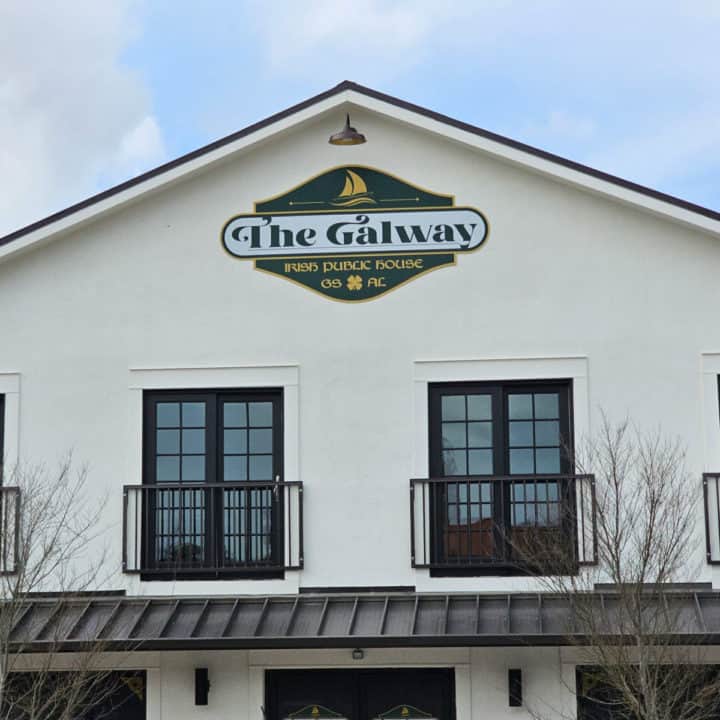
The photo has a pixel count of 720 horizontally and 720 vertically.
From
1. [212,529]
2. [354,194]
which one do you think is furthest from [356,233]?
[212,529]

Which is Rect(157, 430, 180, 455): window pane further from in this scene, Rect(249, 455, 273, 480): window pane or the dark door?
the dark door

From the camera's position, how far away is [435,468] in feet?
63.2

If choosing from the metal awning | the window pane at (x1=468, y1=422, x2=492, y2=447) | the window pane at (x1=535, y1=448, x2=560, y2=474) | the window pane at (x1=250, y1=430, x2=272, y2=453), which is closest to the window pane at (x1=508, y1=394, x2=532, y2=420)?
the window pane at (x1=468, y1=422, x2=492, y2=447)

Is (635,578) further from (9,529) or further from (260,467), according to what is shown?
(9,529)

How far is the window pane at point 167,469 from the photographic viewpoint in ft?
64.3

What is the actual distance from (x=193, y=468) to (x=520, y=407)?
3.64 metres

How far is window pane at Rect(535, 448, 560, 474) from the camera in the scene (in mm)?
19094

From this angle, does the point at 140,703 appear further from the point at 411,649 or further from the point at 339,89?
the point at 339,89

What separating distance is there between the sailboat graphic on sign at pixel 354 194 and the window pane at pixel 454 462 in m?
2.88

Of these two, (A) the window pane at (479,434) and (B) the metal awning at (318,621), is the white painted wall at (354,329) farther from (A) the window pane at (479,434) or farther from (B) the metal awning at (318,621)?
(A) the window pane at (479,434)

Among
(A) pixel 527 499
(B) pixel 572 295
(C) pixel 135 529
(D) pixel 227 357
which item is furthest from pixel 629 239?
(C) pixel 135 529

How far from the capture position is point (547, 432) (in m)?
19.2

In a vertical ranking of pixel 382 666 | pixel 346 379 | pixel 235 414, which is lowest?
pixel 382 666

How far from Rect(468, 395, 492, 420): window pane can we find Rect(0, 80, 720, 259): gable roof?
2.53 meters
